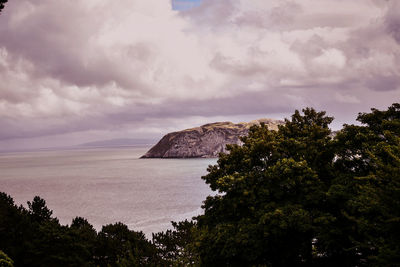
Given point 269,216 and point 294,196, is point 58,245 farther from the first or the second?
point 294,196

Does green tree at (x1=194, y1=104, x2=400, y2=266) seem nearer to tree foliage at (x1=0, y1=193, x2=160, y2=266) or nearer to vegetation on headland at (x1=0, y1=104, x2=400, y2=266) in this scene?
vegetation on headland at (x1=0, y1=104, x2=400, y2=266)

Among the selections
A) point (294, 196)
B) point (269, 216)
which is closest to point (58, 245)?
point (269, 216)

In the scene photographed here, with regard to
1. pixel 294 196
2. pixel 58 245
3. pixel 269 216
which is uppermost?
pixel 294 196

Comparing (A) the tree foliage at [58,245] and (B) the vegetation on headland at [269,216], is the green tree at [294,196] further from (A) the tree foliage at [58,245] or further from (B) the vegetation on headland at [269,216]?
(A) the tree foliage at [58,245]

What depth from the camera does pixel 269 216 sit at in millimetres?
21891

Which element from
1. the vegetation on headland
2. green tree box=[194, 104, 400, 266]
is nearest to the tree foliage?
the vegetation on headland

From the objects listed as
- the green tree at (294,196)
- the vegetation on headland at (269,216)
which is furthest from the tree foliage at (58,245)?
the green tree at (294,196)

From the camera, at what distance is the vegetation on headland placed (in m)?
22.0

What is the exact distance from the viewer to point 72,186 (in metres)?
111

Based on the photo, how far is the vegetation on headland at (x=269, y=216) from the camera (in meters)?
22.0

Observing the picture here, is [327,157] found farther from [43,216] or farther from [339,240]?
[43,216]

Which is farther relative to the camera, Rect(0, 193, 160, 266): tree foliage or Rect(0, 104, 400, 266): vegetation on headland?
Rect(0, 193, 160, 266): tree foliage

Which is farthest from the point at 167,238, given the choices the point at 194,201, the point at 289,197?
the point at 194,201

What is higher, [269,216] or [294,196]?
[294,196]
